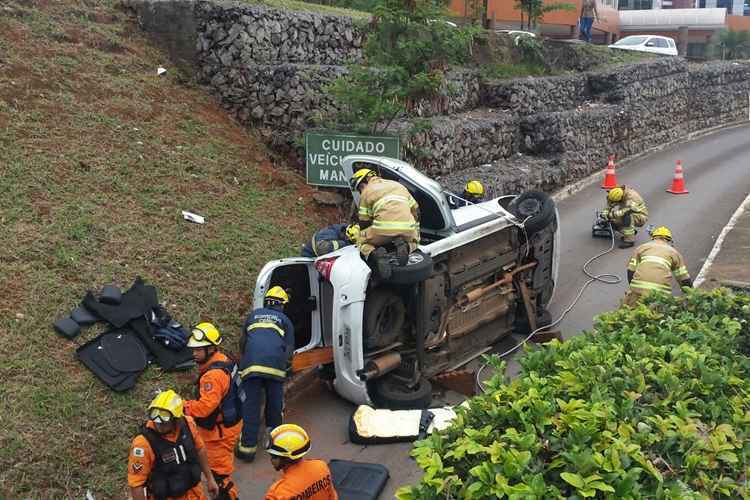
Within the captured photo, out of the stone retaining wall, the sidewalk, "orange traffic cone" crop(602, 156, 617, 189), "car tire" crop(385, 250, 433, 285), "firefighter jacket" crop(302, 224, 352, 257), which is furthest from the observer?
"orange traffic cone" crop(602, 156, 617, 189)

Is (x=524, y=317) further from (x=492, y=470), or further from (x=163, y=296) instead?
(x=492, y=470)

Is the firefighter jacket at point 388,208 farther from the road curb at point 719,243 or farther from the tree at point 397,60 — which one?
the road curb at point 719,243

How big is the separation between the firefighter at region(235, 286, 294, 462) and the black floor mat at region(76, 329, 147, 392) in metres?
1.06

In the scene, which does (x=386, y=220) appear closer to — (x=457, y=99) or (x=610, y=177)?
(x=457, y=99)

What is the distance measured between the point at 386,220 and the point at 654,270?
3.42 meters

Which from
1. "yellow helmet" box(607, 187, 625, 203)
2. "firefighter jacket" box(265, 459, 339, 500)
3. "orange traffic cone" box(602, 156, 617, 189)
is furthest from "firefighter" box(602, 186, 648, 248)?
"firefighter jacket" box(265, 459, 339, 500)

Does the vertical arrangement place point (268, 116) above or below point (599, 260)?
above

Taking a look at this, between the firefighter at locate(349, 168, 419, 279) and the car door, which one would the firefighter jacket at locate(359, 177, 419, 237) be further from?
the car door

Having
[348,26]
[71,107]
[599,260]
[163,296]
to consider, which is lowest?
[599,260]

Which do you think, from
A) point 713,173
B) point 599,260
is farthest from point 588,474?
point 713,173

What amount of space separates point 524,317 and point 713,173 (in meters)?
12.3

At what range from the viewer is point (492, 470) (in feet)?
10.5

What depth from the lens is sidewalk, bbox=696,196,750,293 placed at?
10.1 metres

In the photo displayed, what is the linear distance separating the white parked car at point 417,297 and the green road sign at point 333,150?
1888 millimetres
